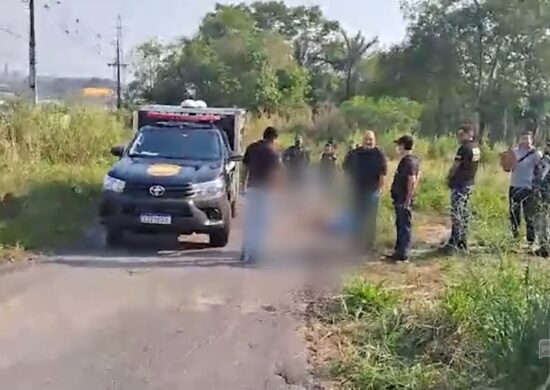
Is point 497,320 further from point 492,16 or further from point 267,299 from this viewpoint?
point 492,16

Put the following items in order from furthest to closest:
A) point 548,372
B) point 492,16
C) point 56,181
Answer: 1. point 492,16
2. point 56,181
3. point 548,372

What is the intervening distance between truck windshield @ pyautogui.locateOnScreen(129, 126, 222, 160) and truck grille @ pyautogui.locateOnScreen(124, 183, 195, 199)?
1.15 meters

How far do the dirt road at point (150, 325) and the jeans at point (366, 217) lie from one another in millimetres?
1754

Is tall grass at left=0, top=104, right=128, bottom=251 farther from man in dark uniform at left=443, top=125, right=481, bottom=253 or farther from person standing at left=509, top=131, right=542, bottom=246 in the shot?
person standing at left=509, top=131, right=542, bottom=246

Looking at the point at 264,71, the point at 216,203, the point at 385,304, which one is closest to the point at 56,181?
the point at 216,203

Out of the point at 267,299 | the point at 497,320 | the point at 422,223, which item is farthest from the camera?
the point at 422,223

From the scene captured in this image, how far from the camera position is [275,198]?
11.9 metres

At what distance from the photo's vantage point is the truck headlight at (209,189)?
12219 millimetres

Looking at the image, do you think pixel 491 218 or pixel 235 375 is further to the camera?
pixel 491 218

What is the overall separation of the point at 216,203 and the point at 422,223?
16.7 feet

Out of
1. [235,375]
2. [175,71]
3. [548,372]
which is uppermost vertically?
[175,71]

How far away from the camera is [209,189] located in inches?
485

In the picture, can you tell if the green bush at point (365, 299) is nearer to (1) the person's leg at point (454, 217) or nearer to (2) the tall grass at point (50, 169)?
(1) the person's leg at point (454, 217)

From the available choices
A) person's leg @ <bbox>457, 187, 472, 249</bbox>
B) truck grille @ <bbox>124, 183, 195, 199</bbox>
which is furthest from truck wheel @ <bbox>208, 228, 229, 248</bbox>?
person's leg @ <bbox>457, 187, 472, 249</bbox>
